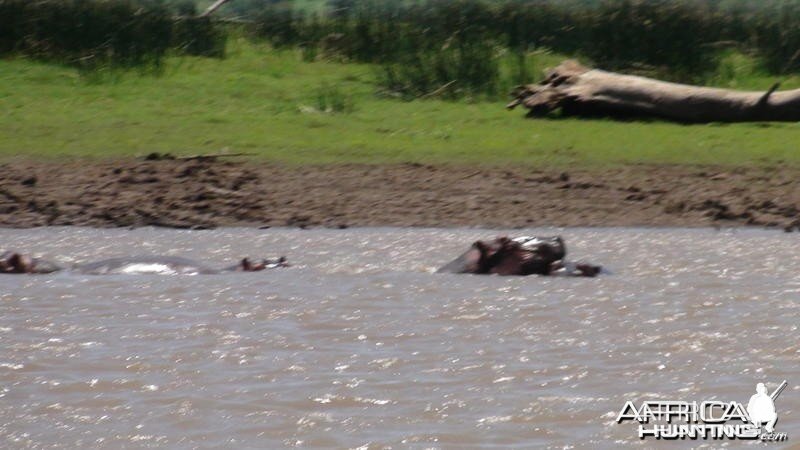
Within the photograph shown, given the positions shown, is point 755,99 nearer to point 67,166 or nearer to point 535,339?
point 67,166

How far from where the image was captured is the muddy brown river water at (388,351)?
17.9 feet

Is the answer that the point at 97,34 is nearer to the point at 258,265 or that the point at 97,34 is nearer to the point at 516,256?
the point at 258,265

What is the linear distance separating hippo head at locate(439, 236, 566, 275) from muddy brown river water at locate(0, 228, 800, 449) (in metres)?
0.13

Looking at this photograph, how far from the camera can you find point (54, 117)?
15.2 meters

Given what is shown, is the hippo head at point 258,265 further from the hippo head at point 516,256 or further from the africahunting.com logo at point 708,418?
the africahunting.com logo at point 708,418

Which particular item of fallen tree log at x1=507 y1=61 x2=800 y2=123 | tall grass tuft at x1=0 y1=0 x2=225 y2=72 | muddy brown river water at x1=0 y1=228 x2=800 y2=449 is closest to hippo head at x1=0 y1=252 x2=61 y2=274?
muddy brown river water at x1=0 y1=228 x2=800 y2=449

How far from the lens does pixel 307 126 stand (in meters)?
15.1

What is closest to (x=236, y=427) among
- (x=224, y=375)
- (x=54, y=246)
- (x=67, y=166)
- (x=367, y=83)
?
(x=224, y=375)

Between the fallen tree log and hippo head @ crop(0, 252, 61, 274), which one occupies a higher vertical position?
hippo head @ crop(0, 252, 61, 274)

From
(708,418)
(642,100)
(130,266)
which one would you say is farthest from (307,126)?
(708,418)

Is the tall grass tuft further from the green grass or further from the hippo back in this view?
the hippo back

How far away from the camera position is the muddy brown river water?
5453 millimetres

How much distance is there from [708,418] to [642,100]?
1050 centimetres

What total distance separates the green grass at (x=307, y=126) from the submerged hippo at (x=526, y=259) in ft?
15.0
